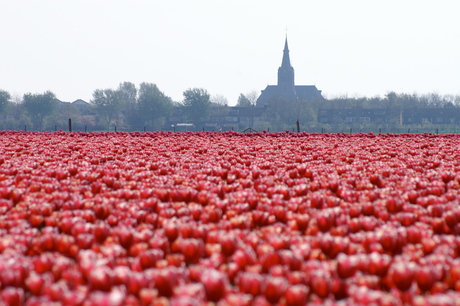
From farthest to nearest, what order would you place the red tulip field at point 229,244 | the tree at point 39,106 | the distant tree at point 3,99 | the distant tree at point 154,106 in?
the distant tree at point 154,106 → the tree at point 39,106 → the distant tree at point 3,99 → the red tulip field at point 229,244

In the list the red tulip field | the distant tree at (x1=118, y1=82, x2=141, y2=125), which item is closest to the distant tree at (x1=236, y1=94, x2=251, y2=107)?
the distant tree at (x1=118, y1=82, x2=141, y2=125)

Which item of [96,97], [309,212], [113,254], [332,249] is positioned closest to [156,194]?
[309,212]

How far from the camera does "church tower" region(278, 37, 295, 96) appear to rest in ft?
533

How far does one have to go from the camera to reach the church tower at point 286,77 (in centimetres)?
16238

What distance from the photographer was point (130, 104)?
383 feet

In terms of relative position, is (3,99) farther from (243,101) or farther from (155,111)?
(243,101)

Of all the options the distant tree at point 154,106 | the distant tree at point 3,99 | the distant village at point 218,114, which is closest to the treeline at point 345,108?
the distant village at point 218,114

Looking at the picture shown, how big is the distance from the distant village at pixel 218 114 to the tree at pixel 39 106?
223 millimetres

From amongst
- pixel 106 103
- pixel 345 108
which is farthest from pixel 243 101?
pixel 106 103

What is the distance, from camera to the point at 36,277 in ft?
7.29

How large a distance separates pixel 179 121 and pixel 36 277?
112m

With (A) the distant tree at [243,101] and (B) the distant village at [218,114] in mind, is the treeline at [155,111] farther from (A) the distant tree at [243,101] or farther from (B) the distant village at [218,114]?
(A) the distant tree at [243,101]

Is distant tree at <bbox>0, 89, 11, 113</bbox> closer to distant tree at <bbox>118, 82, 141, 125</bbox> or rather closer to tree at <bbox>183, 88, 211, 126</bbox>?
distant tree at <bbox>118, 82, 141, 125</bbox>

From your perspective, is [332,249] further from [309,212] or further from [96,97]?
[96,97]
